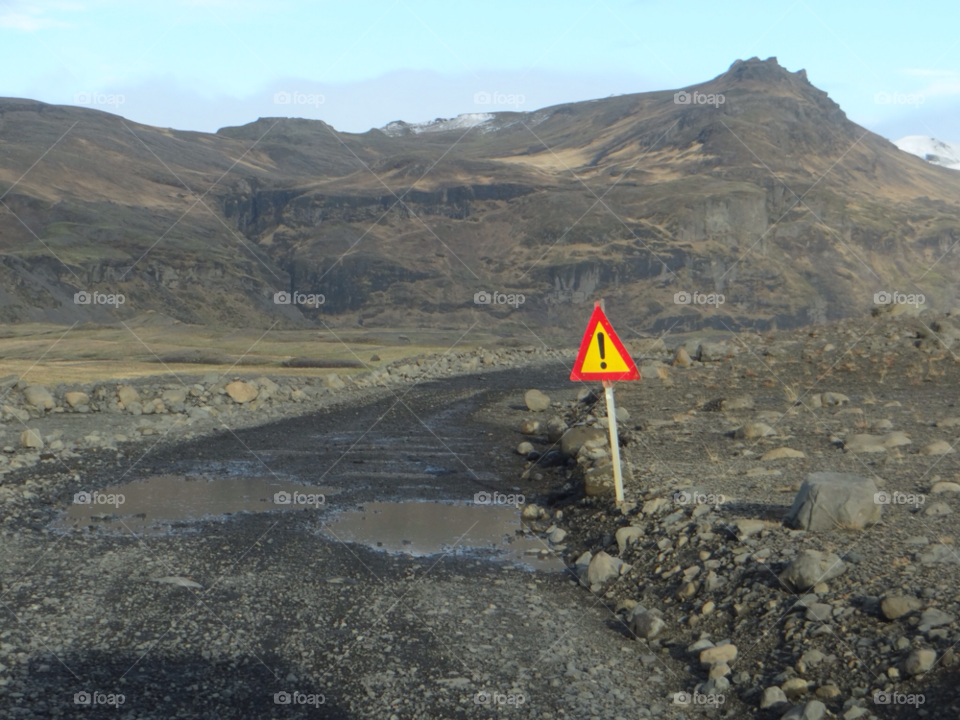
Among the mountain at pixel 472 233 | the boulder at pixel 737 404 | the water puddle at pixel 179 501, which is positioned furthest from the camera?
the mountain at pixel 472 233

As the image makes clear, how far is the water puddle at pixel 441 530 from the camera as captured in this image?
1017 centimetres

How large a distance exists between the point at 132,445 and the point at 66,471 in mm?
3020

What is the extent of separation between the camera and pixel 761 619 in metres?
7.14

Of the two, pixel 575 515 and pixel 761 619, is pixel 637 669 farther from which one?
pixel 575 515

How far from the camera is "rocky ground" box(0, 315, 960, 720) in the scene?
6.18 meters

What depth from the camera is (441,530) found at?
11250 mm
